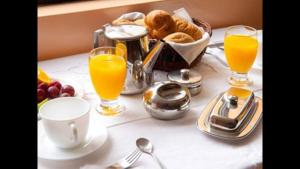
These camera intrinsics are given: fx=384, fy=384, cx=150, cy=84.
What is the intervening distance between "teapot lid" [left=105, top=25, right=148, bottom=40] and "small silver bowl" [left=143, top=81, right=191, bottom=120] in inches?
6.1

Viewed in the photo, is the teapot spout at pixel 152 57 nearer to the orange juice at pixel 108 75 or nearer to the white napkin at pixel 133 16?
the orange juice at pixel 108 75

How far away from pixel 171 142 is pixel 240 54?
0.38m

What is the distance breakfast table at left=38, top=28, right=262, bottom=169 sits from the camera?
0.78 m

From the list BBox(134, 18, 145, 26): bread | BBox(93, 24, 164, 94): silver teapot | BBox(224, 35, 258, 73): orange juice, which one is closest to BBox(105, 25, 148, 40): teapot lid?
BBox(93, 24, 164, 94): silver teapot

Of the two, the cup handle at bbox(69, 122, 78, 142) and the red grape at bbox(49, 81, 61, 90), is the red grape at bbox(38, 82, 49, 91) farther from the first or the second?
the cup handle at bbox(69, 122, 78, 142)

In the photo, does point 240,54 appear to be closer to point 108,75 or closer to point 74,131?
point 108,75

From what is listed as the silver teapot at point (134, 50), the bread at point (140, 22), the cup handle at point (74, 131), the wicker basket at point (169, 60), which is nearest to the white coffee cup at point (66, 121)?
the cup handle at point (74, 131)

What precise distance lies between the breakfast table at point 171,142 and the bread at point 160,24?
145 mm

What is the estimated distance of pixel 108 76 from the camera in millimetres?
964

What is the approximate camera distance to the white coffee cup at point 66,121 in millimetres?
758

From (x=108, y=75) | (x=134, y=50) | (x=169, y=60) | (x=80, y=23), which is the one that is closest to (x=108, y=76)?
(x=108, y=75)

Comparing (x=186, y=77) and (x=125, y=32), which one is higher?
(x=125, y=32)

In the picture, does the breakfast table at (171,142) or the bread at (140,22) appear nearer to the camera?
the breakfast table at (171,142)
